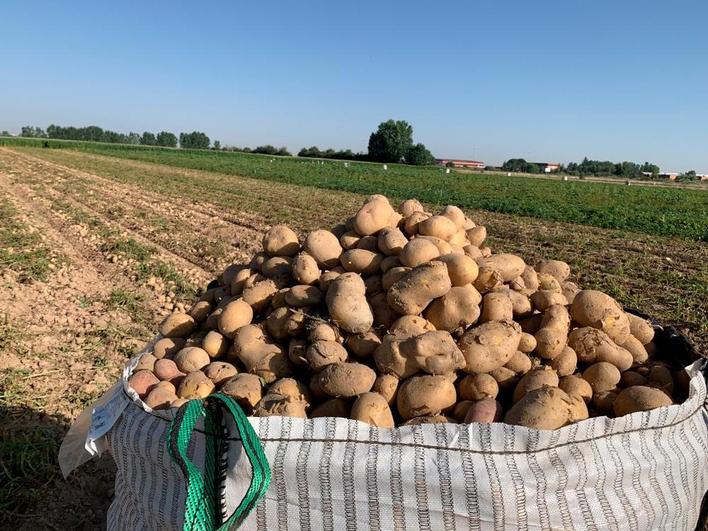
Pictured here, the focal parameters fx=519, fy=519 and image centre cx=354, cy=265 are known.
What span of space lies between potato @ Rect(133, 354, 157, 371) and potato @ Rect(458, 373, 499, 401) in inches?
54.8

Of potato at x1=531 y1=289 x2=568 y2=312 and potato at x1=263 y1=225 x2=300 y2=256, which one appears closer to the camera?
potato at x1=531 y1=289 x2=568 y2=312

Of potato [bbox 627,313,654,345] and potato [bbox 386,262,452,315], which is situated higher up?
potato [bbox 386,262,452,315]

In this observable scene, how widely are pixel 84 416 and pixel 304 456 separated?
146 centimetres

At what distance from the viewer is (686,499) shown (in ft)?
6.12

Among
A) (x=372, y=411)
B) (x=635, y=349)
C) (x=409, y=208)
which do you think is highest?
(x=409, y=208)

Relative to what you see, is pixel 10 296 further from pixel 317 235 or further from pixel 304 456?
pixel 304 456

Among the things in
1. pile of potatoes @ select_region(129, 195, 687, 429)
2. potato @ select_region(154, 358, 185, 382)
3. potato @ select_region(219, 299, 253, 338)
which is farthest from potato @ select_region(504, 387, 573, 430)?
potato @ select_region(154, 358, 185, 382)

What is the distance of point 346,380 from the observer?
6.66 feet

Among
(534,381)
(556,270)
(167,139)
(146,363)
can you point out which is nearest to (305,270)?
(146,363)

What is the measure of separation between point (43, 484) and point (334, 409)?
221 cm

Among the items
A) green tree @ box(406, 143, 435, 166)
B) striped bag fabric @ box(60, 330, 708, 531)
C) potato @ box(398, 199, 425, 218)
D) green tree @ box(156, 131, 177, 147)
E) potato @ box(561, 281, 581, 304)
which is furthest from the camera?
green tree @ box(156, 131, 177, 147)

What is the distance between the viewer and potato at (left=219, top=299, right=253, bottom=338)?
2.48m

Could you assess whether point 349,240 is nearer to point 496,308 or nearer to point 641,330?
point 496,308

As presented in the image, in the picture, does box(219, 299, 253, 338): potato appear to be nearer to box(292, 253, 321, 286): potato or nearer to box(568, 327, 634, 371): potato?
box(292, 253, 321, 286): potato
